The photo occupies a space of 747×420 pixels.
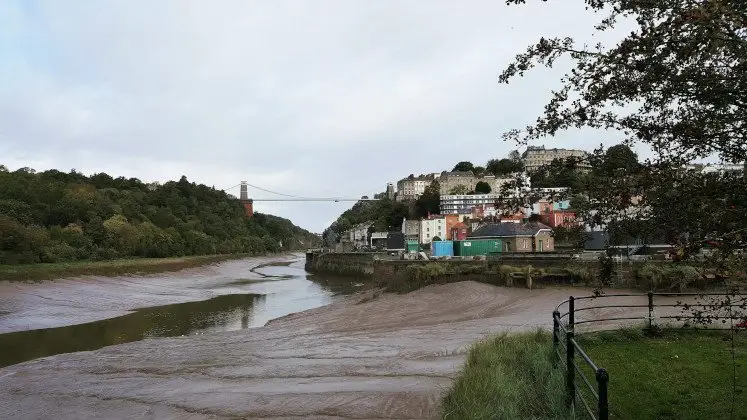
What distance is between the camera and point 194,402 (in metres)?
10.1

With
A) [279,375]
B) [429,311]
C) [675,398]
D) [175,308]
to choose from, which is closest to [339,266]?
[175,308]

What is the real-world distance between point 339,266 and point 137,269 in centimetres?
2679

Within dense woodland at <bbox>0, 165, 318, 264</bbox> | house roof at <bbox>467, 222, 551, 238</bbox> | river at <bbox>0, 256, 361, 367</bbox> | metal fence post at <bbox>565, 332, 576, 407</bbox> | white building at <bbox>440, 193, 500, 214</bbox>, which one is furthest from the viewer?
white building at <bbox>440, 193, 500, 214</bbox>

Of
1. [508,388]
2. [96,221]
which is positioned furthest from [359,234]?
[508,388]

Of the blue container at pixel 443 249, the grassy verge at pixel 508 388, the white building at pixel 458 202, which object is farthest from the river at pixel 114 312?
the white building at pixel 458 202

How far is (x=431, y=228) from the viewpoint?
98438 millimetres

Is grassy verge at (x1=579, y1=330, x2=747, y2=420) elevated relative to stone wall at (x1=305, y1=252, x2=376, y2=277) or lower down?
elevated

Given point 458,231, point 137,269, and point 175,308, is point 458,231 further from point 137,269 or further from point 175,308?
point 175,308

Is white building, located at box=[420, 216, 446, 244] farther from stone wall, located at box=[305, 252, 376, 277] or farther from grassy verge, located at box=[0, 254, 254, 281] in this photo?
grassy verge, located at box=[0, 254, 254, 281]

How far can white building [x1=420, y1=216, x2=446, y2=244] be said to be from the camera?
9681 cm

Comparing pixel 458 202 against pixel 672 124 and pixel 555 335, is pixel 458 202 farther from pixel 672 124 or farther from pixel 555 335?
pixel 672 124

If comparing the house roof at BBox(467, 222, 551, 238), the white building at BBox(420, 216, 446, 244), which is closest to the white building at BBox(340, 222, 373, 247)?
the white building at BBox(420, 216, 446, 244)

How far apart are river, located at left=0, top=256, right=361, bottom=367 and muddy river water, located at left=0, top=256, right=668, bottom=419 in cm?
10

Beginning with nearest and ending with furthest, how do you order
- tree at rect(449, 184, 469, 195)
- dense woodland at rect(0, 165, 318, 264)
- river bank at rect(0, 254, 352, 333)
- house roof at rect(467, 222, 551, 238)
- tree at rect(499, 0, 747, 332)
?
tree at rect(499, 0, 747, 332) < river bank at rect(0, 254, 352, 333) < house roof at rect(467, 222, 551, 238) < dense woodland at rect(0, 165, 318, 264) < tree at rect(449, 184, 469, 195)
